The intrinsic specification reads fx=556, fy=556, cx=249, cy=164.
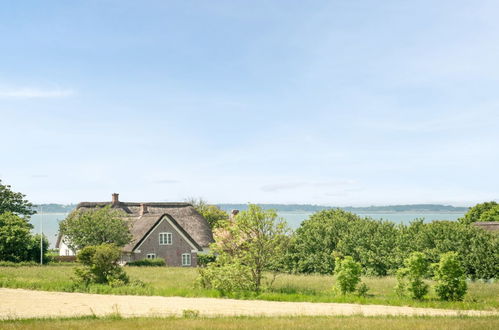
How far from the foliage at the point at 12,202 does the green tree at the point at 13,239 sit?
74.3 ft

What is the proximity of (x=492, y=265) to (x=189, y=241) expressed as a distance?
32.9 meters

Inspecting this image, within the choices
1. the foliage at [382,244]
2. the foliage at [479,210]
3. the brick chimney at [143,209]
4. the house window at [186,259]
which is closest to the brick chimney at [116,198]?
the brick chimney at [143,209]

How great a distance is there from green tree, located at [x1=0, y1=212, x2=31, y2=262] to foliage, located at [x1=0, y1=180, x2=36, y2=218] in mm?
22646

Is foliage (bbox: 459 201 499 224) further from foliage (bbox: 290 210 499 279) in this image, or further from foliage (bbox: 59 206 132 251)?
foliage (bbox: 59 206 132 251)

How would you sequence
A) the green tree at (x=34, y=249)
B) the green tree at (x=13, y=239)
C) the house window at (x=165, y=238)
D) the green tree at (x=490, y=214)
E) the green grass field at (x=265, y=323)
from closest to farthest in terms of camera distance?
the green grass field at (x=265, y=323), the green tree at (x=13, y=239), the green tree at (x=34, y=249), the house window at (x=165, y=238), the green tree at (x=490, y=214)

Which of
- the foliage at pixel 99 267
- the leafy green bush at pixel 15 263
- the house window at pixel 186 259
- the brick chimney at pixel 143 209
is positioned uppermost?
the brick chimney at pixel 143 209

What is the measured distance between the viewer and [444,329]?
16641 mm

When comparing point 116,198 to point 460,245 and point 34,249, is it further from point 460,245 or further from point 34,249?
point 460,245

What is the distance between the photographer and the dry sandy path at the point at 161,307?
2120 centimetres

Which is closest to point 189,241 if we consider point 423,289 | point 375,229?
point 375,229

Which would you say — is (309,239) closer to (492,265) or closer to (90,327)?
(492,265)

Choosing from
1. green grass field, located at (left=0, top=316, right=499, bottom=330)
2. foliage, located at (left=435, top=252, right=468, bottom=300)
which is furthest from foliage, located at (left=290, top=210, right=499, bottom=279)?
green grass field, located at (left=0, top=316, right=499, bottom=330)

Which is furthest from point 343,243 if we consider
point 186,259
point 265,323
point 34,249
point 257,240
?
point 265,323

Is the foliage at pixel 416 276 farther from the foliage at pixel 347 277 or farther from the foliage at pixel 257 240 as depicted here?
the foliage at pixel 257 240
